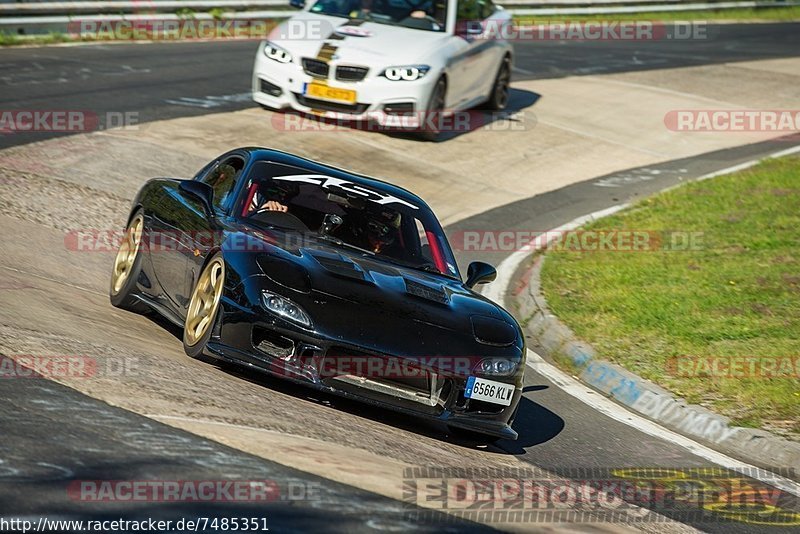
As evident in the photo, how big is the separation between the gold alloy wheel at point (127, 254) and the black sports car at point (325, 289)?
0.07 feet

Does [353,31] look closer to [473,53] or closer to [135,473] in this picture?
[473,53]

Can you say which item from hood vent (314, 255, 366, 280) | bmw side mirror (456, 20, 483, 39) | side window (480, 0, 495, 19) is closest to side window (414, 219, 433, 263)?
hood vent (314, 255, 366, 280)

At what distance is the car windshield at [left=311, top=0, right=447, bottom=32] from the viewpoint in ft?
54.7

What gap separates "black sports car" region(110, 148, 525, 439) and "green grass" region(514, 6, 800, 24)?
79.7 ft

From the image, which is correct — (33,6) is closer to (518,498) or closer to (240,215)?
(240,215)

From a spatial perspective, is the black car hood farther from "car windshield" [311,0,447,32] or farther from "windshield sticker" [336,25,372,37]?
"car windshield" [311,0,447,32]

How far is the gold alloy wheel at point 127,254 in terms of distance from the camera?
332 inches

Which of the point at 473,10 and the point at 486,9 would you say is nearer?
the point at 473,10

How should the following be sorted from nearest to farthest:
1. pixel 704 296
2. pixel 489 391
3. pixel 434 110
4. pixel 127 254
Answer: pixel 489 391
pixel 127 254
pixel 704 296
pixel 434 110

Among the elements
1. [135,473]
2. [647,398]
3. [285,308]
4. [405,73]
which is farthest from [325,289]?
[405,73]

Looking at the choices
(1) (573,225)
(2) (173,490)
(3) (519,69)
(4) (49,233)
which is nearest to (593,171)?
(1) (573,225)

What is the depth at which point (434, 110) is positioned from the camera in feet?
53.5

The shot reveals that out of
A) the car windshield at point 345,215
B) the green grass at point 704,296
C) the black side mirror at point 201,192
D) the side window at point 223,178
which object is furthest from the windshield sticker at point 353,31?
the black side mirror at point 201,192

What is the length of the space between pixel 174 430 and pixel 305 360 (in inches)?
43.0
